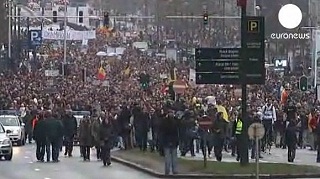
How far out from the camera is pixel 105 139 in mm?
34219

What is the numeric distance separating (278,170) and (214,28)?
74.1 metres

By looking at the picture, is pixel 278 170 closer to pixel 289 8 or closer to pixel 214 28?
pixel 289 8

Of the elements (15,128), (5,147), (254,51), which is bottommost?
(5,147)

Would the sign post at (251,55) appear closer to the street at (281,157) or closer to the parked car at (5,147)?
the street at (281,157)

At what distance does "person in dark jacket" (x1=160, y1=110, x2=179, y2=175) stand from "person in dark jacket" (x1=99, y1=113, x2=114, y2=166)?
169 inches

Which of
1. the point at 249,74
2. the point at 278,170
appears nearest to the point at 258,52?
the point at 249,74

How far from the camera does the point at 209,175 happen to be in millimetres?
28500

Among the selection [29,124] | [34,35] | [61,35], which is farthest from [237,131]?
[61,35]

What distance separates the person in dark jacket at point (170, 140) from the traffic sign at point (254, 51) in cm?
229

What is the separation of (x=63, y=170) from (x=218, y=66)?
5204mm

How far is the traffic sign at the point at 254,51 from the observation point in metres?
30.0

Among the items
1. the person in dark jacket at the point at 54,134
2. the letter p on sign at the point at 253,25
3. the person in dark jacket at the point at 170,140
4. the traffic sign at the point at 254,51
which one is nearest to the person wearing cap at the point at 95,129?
the person in dark jacket at the point at 54,134

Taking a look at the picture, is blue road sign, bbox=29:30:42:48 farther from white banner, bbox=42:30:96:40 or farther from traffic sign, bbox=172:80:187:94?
traffic sign, bbox=172:80:187:94

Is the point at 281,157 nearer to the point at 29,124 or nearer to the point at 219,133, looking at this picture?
the point at 219,133
